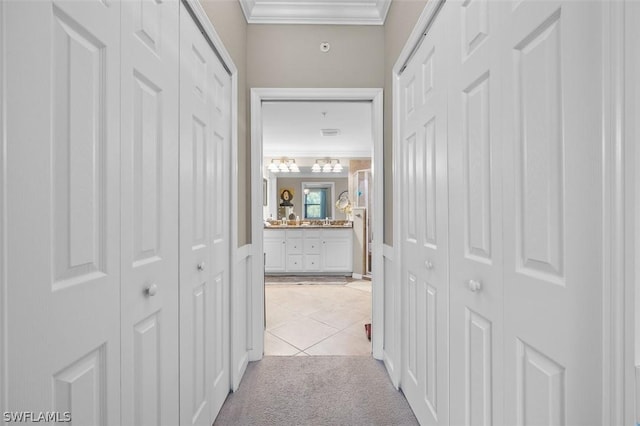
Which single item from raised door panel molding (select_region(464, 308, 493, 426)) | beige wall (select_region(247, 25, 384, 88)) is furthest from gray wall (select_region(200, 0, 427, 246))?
raised door panel molding (select_region(464, 308, 493, 426))

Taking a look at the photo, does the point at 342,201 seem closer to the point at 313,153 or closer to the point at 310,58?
the point at 313,153

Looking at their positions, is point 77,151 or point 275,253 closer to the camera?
point 77,151

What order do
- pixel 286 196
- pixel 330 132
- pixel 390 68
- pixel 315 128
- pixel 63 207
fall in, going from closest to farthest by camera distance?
pixel 63 207, pixel 390 68, pixel 315 128, pixel 330 132, pixel 286 196

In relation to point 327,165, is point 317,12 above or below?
above

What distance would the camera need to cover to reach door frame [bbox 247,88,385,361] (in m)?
2.20

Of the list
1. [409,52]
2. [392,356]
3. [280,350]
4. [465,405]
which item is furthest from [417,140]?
[280,350]

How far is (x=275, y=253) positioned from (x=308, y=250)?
59cm

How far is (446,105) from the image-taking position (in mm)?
1247

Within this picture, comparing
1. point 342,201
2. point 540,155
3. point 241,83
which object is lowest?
point 540,155

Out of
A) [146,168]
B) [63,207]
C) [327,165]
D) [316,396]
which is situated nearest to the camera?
[63,207]

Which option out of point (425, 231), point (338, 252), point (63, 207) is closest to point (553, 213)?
point (425, 231)

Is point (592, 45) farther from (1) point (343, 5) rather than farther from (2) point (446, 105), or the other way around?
(1) point (343, 5)

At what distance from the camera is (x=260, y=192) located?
2.25 meters

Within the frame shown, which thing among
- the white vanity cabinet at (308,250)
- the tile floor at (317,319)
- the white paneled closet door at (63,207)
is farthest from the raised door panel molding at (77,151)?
the white vanity cabinet at (308,250)
